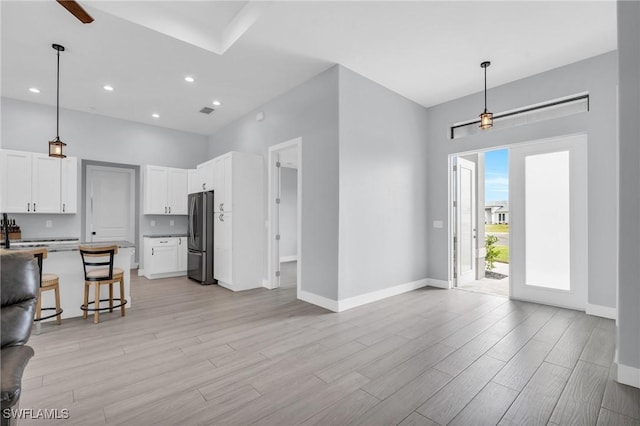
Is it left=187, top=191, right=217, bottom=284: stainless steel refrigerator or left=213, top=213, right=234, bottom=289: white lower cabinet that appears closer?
left=213, top=213, right=234, bottom=289: white lower cabinet

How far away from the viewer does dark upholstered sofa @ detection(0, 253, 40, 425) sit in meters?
1.23

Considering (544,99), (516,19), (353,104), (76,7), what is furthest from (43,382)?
(544,99)

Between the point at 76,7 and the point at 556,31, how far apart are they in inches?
184

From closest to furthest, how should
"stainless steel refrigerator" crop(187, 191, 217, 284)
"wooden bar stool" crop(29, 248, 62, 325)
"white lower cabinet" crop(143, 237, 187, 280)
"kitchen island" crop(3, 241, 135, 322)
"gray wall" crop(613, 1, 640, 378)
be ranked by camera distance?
"gray wall" crop(613, 1, 640, 378), "wooden bar stool" crop(29, 248, 62, 325), "kitchen island" crop(3, 241, 135, 322), "stainless steel refrigerator" crop(187, 191, 217, 284), "white lower cabinet" crop(143, 237, 187, 280)

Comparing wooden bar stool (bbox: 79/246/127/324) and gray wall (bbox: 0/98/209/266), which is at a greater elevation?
gray wall (bbox: 0/98/209/266)

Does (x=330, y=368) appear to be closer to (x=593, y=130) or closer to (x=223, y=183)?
(x=223, y=183)

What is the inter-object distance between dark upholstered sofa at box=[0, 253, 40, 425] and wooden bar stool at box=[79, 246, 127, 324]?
7.09 ft

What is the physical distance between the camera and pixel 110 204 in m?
6.52

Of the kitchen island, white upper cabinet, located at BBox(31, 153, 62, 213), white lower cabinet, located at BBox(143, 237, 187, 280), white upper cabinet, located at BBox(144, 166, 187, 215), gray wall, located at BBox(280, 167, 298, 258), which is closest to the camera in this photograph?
the kitchen island

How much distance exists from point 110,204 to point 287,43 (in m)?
5.43

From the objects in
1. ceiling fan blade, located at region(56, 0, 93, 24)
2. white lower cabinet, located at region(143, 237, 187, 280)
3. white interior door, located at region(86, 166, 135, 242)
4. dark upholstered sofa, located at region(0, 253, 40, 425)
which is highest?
ceiling fan blade, located at region(56, 0, 93, 24)

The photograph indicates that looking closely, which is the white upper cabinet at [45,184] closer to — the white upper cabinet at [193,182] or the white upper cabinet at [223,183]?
the white upper cabinet at [193,182]

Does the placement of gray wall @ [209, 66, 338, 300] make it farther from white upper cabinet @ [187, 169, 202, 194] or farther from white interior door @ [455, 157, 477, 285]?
white interior door @ [455, 157, 477, 285]

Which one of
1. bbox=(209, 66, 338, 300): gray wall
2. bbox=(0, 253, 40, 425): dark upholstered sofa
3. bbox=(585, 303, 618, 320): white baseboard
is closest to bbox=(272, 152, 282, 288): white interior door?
bbox=(209, 66, 338, 300): gray wall
